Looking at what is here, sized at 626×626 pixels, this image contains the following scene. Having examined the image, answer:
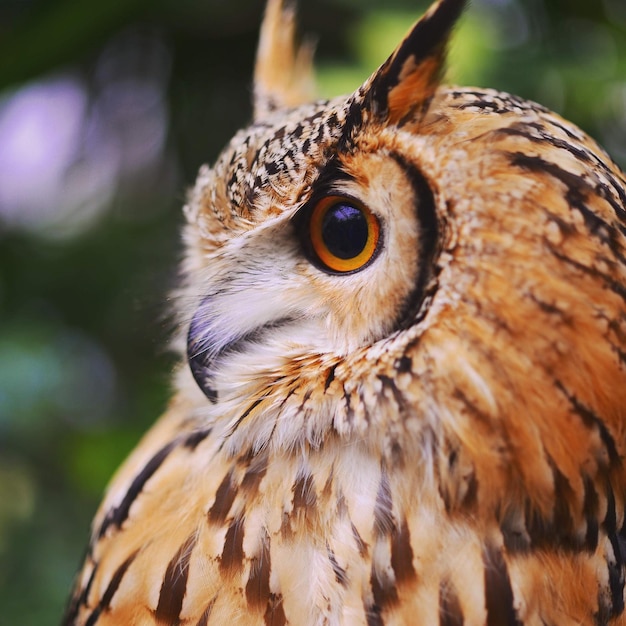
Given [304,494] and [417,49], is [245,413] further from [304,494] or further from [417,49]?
[417,49]

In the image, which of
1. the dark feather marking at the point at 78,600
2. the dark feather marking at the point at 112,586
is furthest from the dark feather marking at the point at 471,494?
the dark feather marking at the point at 78,600

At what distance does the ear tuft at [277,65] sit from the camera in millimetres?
1272

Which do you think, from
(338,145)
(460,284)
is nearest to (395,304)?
(460,284)

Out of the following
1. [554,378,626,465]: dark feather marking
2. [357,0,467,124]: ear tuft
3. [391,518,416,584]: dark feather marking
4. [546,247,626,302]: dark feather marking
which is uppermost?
[357,0,467,124]: ear tuft

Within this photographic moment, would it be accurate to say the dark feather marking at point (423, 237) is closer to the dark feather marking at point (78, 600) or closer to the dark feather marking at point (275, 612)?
the dark feather marking at point (275, 612)

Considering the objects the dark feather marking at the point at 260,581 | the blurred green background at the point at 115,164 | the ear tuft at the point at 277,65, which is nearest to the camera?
the dark feather marking at the point at 260,581

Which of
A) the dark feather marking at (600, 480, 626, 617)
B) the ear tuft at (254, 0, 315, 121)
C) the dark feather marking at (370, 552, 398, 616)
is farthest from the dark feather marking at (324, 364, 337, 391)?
the ear tuft at (254, 0, 315, 121)

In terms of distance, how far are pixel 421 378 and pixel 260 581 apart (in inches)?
11.6

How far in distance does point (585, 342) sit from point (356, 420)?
0.79 ft

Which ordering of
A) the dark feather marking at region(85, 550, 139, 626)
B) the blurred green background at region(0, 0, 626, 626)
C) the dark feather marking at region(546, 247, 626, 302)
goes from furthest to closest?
the blurred green background at region(0, 0, 626, 626)
the dark feather marking at region(85, 550, 139, 626)
the dark feather marking at region(546, 247, 626, 302)

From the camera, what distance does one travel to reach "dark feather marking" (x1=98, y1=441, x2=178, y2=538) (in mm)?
1022

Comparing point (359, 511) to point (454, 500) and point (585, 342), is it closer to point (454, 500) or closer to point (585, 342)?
point (454, 500)

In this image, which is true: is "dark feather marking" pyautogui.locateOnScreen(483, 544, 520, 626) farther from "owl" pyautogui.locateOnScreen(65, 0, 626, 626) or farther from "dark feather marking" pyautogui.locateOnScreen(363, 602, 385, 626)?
"dark feather marking" pyautogui.locateOnScreen(363, 602, 385, 626)

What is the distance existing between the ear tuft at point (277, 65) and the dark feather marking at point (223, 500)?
0.66 meters
